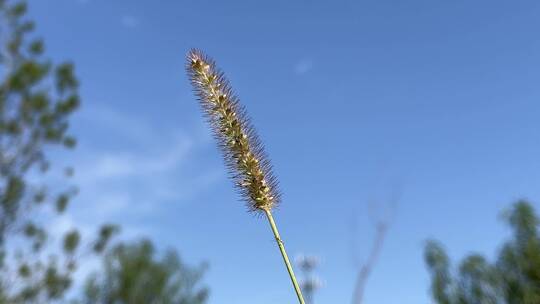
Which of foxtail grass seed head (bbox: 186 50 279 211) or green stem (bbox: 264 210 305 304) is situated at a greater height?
foxtail grass seed head (bbox: 186 50 279 211)

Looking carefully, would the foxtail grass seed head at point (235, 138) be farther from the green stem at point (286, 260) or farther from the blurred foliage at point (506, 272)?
the blurred foliage at point (506, 272)

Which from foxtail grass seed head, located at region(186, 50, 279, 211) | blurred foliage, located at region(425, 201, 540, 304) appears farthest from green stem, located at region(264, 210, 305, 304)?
blurred foliage, located at region(425, 201, 540, 304)

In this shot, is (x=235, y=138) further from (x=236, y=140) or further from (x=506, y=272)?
(x=506, y=272)

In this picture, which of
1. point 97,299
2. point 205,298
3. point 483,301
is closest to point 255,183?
point 483,301

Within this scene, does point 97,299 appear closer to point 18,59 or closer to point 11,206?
point 11,206

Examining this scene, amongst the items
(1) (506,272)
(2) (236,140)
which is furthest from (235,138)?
(1) (506,272)

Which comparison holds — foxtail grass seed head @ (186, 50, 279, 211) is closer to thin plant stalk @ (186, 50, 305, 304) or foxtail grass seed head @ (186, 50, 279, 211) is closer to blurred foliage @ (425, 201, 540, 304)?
thin plant stalk @ (186, 50, 305, 304)

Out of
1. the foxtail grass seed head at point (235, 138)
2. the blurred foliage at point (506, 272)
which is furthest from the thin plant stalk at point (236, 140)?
the blurred foliage at point (506, 272)

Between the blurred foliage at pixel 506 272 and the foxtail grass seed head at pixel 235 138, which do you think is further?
the blurred foliage at pixel 506 272

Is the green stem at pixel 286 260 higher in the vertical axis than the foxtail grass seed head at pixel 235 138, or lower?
lower
